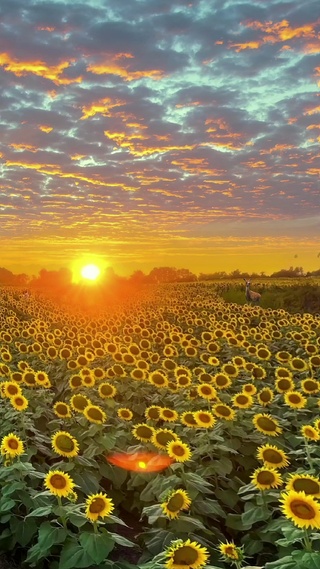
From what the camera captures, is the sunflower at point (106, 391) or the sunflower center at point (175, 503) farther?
the sunflower at point (106, 391)

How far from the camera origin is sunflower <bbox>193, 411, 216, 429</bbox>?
684 cm

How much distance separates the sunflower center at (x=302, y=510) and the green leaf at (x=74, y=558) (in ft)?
5.38

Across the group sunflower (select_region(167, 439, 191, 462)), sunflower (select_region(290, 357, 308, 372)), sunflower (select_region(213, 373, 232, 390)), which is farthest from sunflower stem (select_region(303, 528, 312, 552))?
sunflower (select_region(290, 357, 308, 372))

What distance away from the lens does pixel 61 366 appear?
11.4 m

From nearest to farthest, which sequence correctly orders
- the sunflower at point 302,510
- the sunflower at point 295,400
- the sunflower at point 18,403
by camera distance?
the sunflower at point 302,510, the sunflower at point 18,403, the sunflower at point 295,400

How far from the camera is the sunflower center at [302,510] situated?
4.21 m

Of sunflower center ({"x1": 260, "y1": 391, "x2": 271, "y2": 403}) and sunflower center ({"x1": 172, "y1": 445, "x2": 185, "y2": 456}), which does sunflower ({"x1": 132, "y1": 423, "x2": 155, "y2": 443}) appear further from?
sunflower center ({"x1": 260, "y1": 391, "x2": 271, "y2": 403})

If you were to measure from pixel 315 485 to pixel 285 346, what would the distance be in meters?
9.68

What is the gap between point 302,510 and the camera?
4.24m

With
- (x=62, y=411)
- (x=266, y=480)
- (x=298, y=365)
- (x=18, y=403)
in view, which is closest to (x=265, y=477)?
(x=266, y=480)

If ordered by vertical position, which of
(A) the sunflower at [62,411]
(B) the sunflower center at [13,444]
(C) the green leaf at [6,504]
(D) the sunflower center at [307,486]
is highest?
(D) the sunflower center at [307,486]

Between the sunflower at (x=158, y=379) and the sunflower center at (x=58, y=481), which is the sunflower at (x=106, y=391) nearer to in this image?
the sunflower at (x=158, y=379)

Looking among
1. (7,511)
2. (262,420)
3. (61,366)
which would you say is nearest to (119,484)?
(7,511)

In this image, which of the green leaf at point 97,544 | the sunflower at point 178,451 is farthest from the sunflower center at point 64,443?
the green leaf at point 97,544
